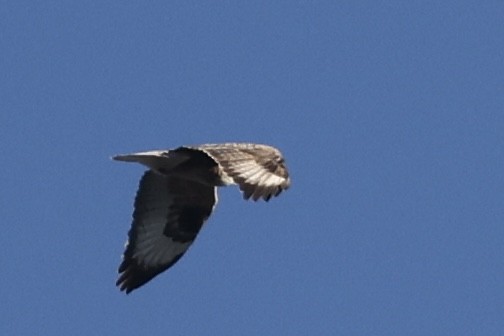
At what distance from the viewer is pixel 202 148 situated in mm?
17219

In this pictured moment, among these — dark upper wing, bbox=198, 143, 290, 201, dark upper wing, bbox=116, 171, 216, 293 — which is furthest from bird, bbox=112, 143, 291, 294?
dark upper wing, bbox=198, 143, 290, 201

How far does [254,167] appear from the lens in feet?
53.7

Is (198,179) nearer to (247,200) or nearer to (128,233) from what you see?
(128,233)

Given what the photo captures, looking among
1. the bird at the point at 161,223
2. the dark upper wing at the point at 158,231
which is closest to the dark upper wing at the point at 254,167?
the bird at the point at 161,223

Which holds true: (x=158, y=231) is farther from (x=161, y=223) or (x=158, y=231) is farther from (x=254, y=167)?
(x=254, y=167)

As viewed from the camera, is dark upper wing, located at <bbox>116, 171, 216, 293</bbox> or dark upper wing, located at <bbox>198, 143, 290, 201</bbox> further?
dark upper wing, located at <bbox>116, 171, 216, 293</bbox>

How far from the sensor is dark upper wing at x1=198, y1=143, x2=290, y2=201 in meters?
15.6

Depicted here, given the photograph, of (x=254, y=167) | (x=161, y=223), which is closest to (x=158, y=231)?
(x=161, y=223)

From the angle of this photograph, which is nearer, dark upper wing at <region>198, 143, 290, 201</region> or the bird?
dark upper wing at <region>198, 143, 290, 201</region>

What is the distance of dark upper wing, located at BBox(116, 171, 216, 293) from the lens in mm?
19172

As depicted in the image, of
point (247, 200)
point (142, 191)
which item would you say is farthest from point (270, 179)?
point (142, 191)

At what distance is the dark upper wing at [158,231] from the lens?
755 inches

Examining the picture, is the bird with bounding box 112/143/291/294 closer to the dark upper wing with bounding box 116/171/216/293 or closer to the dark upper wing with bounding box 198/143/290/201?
the dark upper wing with bounding box 116/171/216/293

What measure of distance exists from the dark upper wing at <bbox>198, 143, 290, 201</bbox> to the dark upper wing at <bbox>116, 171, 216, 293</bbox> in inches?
74.1
